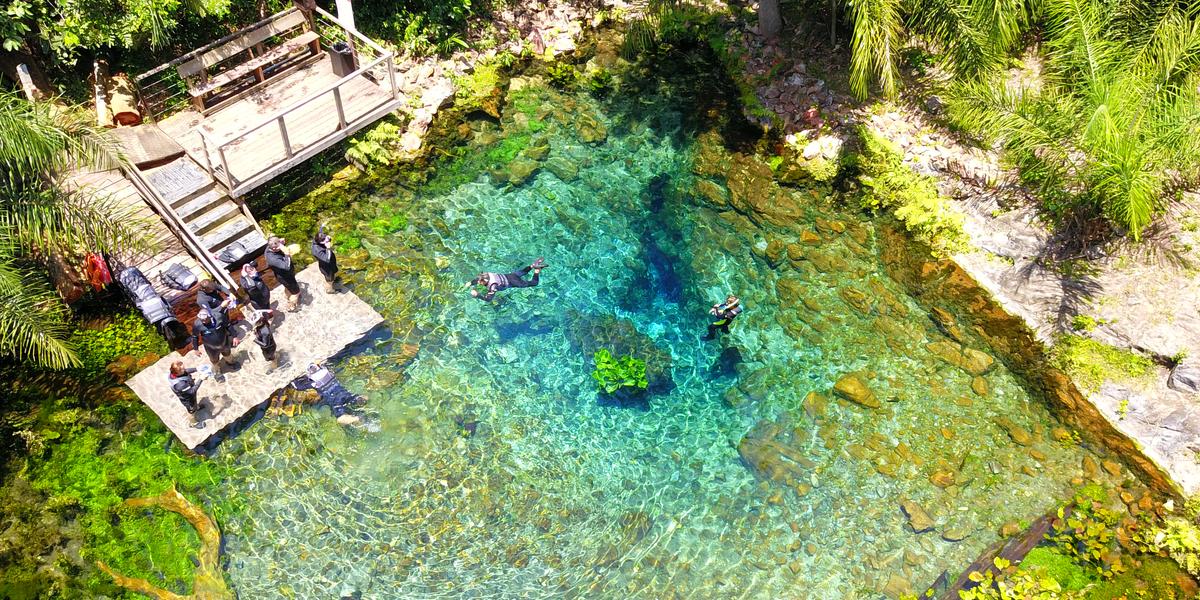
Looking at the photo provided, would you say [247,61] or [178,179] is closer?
[178,179]

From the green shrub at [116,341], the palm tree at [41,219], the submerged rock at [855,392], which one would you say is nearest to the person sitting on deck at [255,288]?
the green shrub at [116,341]

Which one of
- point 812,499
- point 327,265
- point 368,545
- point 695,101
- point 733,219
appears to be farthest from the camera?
point 695,101

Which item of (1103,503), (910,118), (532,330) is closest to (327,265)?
(532,330)

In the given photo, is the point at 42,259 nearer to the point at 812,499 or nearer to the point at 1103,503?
the point at 812,499

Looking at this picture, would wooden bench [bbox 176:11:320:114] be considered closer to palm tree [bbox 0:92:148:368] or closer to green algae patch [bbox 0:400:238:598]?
palm tree [bbox 0:92:148:368]

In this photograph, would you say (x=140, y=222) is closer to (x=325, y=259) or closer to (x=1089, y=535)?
(x=325, y=259)

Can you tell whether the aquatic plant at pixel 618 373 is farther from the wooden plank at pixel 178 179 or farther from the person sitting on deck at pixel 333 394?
the wooden plank at pixel 178 179

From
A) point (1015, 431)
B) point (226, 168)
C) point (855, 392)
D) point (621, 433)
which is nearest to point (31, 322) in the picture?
point (226, 168)
